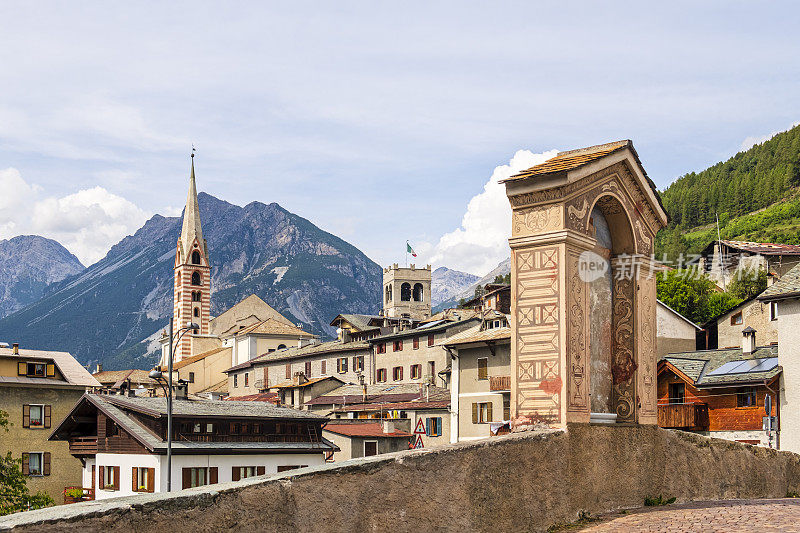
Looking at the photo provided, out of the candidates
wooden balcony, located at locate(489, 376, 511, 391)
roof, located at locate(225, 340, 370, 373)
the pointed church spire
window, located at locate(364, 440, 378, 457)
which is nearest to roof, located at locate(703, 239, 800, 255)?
roof, located at locate(225, 340, 370, 373)

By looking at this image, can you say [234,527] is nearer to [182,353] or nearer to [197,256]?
[182,353]

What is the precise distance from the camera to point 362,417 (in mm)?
60750

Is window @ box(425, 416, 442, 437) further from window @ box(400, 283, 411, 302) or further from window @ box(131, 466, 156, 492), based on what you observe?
window @ box(400, 283, 411, 302)

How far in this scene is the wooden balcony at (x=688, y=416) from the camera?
40531 mm

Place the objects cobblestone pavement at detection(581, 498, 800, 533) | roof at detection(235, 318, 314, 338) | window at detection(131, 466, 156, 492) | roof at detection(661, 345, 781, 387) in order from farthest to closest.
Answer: roof at detection(235, 318, 314, 338) < roof at detection(661, 345, 781, 387) < window at detection(131, 466, 156, 492) < cobblestone pavement at detection(581, 498, 800, 533)

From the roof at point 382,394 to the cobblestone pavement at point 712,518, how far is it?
47839 millimetres

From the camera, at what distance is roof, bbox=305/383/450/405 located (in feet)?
197

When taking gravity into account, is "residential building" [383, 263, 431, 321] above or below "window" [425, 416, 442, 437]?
above

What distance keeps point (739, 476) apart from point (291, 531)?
877 centimetres

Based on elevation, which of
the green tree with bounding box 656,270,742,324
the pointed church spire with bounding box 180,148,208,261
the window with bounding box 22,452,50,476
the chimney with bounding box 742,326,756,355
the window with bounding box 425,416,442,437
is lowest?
the window with bounding box 22,452,50,476

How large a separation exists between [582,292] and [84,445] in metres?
37.4

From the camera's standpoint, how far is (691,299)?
3031 inches

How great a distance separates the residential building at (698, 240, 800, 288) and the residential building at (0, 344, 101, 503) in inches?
2225

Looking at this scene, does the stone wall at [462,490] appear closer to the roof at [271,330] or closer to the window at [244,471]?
the window at [244,471]
